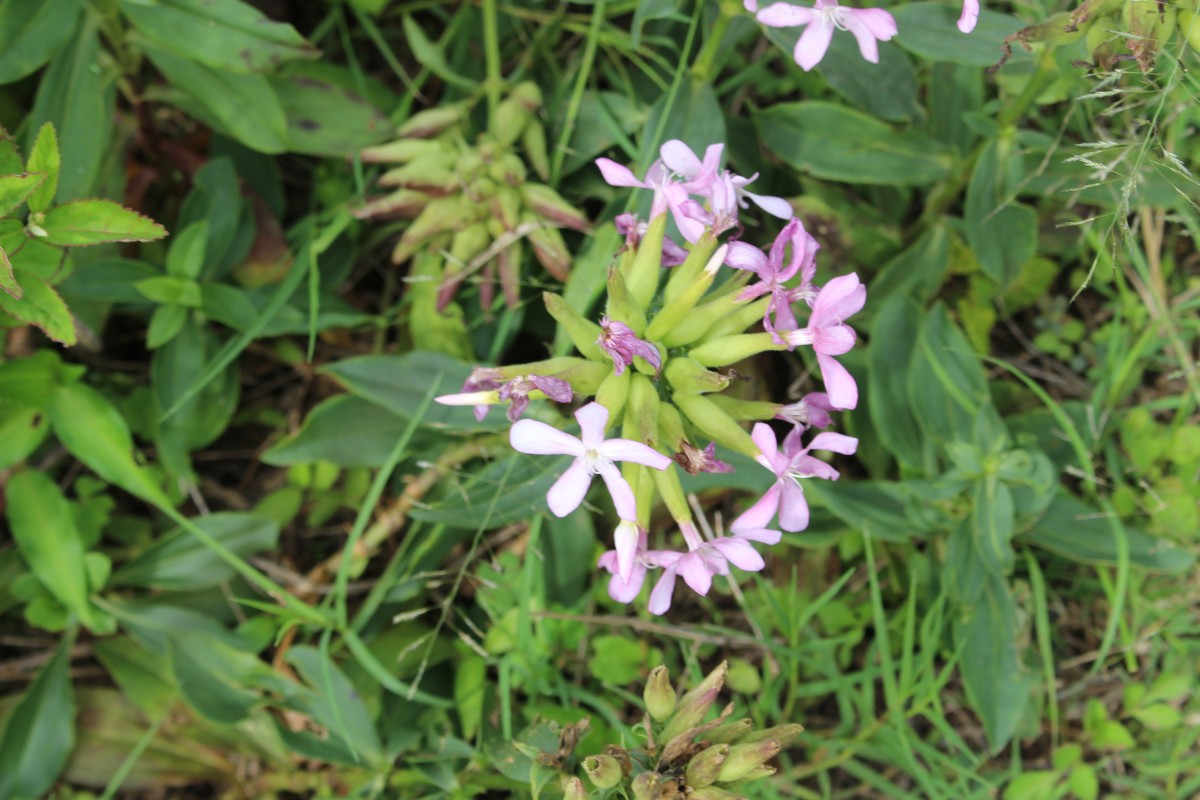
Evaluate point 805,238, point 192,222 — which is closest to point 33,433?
point 192,222

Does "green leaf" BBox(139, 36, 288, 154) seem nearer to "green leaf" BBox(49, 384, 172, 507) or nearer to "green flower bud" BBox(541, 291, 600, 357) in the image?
"green leaf" BBox(49, 384, 172, 507)

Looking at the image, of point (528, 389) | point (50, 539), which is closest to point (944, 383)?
point (528, 389)

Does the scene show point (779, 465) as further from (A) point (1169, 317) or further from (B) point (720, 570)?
(A) point (1169, 317)

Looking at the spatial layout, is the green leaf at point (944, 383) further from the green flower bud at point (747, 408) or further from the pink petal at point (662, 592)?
the pink petal at point (662, 592)

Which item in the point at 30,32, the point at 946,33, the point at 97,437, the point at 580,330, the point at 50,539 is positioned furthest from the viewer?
the point at 50,539

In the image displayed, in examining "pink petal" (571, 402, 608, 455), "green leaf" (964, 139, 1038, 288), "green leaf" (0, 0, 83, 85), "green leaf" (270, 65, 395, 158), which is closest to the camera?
"pink petal" (571, 402, 608, 455)

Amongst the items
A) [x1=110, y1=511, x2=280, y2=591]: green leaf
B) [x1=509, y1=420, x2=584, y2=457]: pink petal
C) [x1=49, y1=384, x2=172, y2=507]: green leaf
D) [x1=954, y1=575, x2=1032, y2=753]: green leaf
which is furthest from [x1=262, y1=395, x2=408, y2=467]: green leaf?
[x1=954, y1=575, x2=1032, y2=753]: green leaf

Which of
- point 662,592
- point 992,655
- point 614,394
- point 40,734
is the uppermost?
point 614,394

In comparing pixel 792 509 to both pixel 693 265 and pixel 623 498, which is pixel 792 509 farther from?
pixel 693 265
